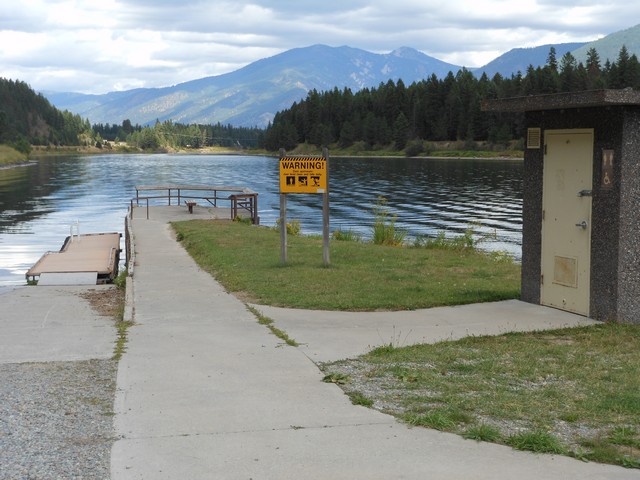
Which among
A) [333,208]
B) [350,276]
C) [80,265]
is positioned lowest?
[333,208]

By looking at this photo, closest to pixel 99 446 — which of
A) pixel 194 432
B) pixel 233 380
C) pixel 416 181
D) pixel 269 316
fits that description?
pixel 194 432

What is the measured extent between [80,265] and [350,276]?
1198 centimetres

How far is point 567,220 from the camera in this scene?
38.3 feet

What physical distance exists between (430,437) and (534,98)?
21.8ft

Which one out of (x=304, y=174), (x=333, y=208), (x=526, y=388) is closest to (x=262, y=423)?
(x=526, y=388)

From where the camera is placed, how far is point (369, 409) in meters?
6.89

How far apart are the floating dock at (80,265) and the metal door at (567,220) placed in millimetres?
13489

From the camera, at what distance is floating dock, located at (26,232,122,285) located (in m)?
21.8

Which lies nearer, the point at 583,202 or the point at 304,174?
the point at 583,202

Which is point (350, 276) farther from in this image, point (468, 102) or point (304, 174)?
point (468, 102)

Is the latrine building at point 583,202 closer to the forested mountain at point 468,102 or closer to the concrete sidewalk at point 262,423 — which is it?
the concrete sidewalk at point 262,423

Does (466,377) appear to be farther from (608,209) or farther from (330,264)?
(330,264)

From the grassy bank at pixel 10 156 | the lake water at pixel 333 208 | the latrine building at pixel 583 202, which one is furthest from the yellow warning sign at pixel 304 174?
the grassy bank at pixel 10 156

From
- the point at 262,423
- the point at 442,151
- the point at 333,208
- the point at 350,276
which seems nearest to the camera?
the point at 262,423
